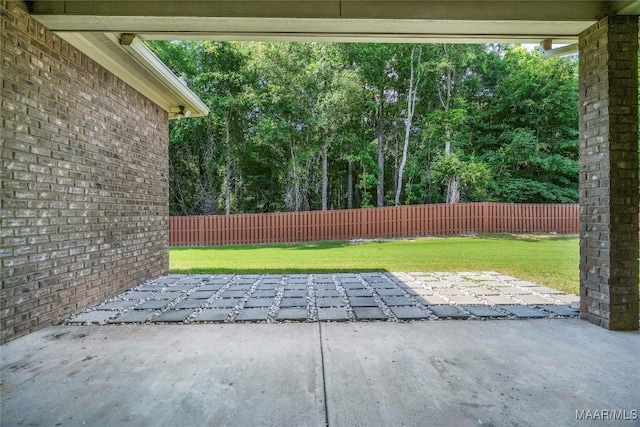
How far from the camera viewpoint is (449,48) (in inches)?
607

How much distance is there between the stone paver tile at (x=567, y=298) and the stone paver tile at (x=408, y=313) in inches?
69.4

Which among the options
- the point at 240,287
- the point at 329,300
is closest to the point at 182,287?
the point at 240,287

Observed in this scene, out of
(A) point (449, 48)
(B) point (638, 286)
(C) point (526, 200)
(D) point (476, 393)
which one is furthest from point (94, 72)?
(C) point (526, 200)

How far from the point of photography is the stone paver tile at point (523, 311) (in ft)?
10.5

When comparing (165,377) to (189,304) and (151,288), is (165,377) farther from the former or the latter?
(151,288)

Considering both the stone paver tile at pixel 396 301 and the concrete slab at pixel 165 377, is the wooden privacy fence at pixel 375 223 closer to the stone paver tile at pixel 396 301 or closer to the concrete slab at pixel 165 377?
the stone paver tile at pixel 396 301

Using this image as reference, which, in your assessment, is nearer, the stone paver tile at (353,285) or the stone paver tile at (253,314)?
the stone paver tile at (253,314)

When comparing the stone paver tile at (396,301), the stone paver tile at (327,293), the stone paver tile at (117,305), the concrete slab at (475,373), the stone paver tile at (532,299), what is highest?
the stone paver tile at (117,305)

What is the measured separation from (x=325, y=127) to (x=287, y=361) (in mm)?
13569

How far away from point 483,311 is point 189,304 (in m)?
3.16

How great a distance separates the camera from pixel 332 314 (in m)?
3.28

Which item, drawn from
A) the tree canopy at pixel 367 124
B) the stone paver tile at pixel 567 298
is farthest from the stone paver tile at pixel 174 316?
the tree canopy at pixel 367 124

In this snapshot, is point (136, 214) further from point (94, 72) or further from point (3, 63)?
point (3, 63)
